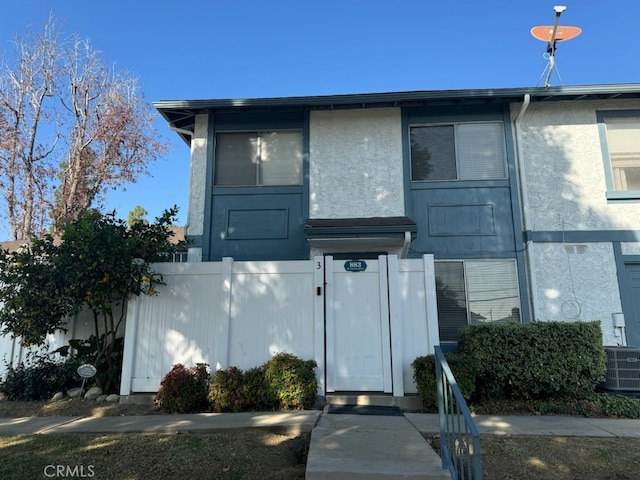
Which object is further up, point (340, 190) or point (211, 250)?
point (340, 190)

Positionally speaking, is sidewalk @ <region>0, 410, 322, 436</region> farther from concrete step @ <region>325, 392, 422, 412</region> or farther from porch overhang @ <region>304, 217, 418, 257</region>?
porch overhang @ <region>304, 217, 418, 257</region>

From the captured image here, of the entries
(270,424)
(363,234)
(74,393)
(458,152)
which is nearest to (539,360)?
(363,234)

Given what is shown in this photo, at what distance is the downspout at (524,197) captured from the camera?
8477 millimetres

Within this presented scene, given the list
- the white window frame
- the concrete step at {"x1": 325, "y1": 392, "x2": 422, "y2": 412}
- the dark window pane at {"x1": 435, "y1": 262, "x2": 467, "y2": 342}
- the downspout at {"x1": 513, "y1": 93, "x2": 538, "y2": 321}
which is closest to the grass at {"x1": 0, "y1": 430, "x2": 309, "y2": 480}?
the concrete step at {"x1": 325, "y1": 392, "x2": 422, "y2": 412}

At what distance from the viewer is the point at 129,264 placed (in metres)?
6.64

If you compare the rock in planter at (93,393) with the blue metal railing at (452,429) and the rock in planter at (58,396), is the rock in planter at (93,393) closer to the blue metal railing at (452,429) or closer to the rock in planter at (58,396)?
Result: the rock in planter at (58,396)

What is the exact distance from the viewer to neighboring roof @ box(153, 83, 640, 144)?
8.77m

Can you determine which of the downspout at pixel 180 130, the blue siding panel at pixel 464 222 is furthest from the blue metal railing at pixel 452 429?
the downspout at pixel 180 130

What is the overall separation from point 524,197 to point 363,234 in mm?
3618

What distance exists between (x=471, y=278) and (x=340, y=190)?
3.28 meters

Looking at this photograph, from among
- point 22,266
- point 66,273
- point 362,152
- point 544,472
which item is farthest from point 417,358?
point 22,266

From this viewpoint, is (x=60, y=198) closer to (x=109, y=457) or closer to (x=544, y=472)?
(x=109, y=457)

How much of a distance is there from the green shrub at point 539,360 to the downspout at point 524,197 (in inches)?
77.7

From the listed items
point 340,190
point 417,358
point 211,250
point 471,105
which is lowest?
point 417,358
